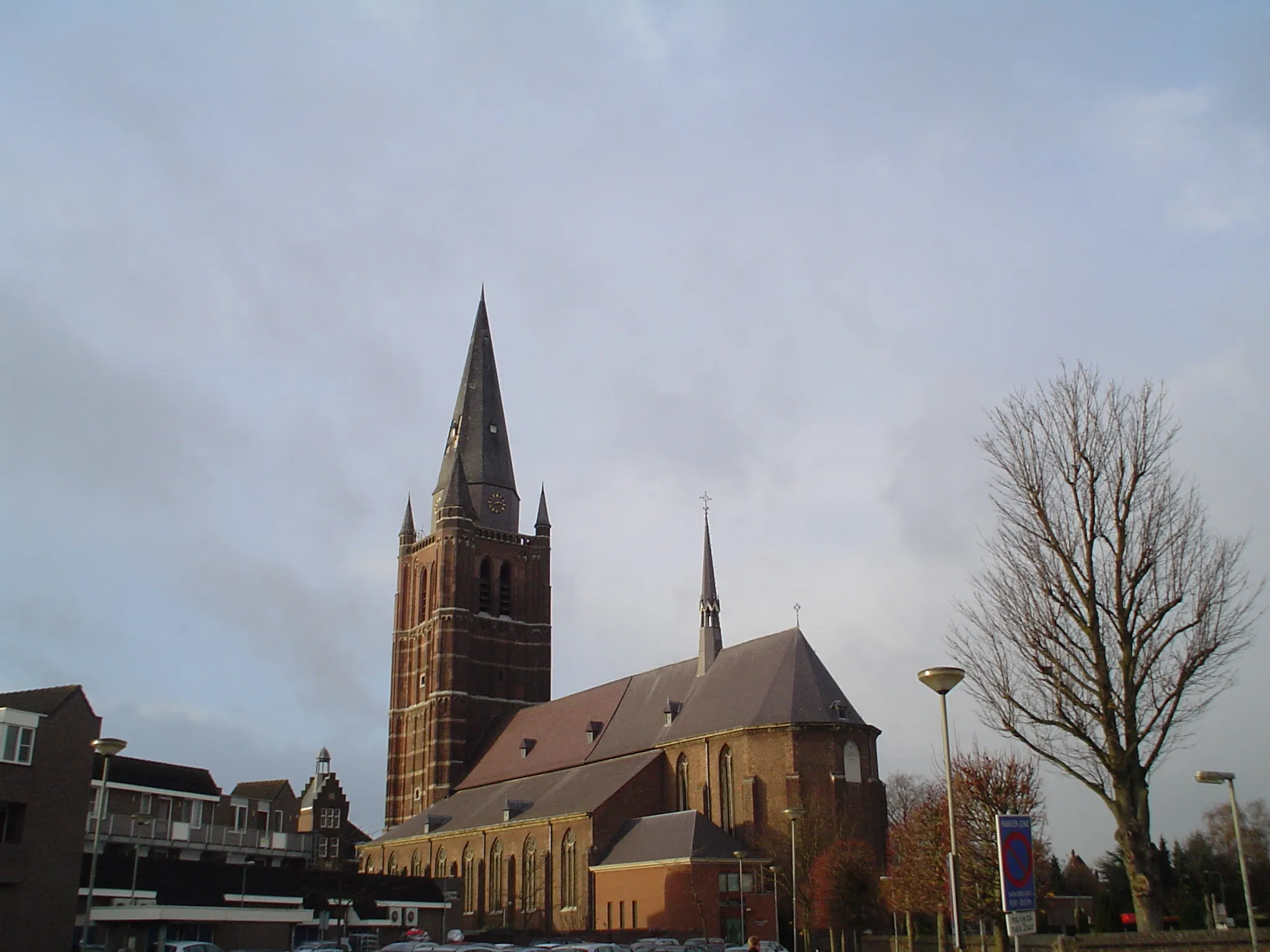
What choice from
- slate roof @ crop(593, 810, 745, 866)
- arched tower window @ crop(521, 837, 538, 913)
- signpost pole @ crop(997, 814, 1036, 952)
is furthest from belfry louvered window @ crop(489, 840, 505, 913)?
signpost pole @ crop(997, 814, 1036, 952)

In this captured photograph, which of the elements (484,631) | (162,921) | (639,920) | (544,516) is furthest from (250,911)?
(544,516)

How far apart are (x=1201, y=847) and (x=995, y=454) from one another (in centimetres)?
6298

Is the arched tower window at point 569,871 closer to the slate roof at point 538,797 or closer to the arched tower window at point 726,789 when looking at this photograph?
the slate roof at point 538,797

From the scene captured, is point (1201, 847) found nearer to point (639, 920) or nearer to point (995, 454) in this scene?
point (639, 920)

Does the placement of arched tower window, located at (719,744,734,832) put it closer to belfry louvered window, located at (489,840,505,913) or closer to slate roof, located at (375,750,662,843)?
slate roof, located at (375,750,662,843)

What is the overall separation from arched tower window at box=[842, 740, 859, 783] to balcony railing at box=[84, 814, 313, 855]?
3145 centimetres

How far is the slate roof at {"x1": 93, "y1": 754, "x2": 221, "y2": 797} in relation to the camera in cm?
5606

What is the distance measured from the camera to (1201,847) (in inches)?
2891

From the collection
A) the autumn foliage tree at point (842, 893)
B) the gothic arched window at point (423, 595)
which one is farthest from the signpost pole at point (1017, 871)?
the gothic arched window at point (423, 595)

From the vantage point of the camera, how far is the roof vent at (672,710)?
5931cm

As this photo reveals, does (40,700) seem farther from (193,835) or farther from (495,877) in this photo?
(495,877)

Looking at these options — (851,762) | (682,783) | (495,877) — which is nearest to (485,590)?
(495,877)

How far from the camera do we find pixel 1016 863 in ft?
45.6

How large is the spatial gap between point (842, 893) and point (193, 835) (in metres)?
32.2
